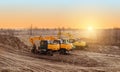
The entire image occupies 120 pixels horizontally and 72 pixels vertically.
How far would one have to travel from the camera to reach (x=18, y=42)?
51344 mm

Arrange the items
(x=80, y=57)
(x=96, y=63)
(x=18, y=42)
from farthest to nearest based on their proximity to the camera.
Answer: (x=18, y=42)
(x=80, y=57)
(x=96, y=63)

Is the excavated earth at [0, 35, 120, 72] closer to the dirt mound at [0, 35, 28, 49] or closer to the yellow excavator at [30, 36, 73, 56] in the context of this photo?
the dirt mound at [0, 35, 28, 49]

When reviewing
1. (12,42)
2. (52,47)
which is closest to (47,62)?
(52,47)

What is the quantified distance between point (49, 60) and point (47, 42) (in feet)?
11.6

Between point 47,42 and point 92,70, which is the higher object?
point 47,42

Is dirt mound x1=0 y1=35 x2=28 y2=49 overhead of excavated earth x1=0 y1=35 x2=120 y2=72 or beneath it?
overhead

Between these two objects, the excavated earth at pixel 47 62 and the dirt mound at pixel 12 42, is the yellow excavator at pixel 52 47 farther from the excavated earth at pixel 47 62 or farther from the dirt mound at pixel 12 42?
the dirt mound at pixel 12 42

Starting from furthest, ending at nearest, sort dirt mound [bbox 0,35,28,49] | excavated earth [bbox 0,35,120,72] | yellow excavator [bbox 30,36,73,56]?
dirt mound [bbox 0,35,28,49] < yellow excavator [bbox 30,36,73,56] < excavated earth [bbox 0,35,120,72]

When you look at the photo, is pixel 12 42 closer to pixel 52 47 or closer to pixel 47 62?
pixel 52 47

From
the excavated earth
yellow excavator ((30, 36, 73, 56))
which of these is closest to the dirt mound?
the excavated earth

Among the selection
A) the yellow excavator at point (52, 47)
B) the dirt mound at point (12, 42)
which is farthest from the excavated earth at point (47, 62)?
the yellow excavator at point (52, 47)

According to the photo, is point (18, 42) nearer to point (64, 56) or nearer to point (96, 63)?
point (64, 56)

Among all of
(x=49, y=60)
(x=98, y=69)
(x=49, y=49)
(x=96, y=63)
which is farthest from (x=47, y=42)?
(x=98, y=69)

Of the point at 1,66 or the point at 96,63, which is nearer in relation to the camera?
the point at 1,66
